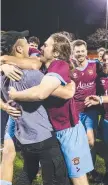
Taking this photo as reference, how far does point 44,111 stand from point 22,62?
53 cm

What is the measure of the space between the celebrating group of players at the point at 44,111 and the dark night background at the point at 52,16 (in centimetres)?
2589

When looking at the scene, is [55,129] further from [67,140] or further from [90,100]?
[90,100]

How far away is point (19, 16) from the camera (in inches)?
1241

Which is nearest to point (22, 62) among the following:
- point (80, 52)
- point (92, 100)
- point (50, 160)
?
point (50, 160)

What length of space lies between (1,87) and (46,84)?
0.66 m

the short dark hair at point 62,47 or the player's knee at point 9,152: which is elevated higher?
the short dark hair at point 62,47

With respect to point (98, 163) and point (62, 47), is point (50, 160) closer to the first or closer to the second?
point (62, 47)

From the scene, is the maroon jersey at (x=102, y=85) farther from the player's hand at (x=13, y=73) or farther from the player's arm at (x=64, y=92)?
the player's hand at (x=13, y=73)

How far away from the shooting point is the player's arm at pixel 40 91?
3.10 meters

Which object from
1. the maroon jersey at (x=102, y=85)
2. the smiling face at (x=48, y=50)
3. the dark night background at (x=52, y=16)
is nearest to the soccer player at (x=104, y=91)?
the maroon jersey at (x=102, y=85)

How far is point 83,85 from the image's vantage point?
18.7 ft

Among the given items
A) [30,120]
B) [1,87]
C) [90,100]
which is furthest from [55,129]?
[90,100]

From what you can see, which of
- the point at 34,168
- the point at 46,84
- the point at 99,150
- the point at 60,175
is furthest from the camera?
the point at 99,150

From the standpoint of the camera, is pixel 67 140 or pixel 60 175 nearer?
pixel 60 175
